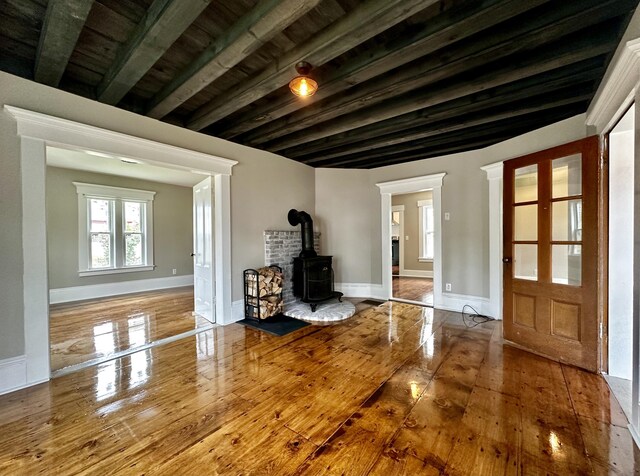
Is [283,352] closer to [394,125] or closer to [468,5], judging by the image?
[394,125]

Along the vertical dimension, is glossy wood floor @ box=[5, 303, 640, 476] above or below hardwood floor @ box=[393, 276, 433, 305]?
above

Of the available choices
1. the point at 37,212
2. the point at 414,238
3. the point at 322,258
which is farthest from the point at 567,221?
the point at 414,238

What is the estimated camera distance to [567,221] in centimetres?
255

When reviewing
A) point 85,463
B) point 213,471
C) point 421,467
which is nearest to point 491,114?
point 421,467

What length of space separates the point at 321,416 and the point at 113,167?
559cm

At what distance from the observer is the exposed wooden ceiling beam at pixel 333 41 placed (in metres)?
1.58

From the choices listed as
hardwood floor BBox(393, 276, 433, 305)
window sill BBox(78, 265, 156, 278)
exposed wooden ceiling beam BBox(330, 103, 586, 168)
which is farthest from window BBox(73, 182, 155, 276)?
hardwood floor BBox(393, 276, 433, 305)

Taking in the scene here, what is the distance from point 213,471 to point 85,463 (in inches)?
28.4

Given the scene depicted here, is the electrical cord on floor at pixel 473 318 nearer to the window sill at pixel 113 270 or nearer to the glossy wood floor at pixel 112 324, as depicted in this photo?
the glossy wood floor at pixel 112 324

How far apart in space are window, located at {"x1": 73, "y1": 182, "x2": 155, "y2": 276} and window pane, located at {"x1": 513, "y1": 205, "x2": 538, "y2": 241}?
22.9ft

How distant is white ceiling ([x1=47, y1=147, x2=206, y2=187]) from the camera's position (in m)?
4.25

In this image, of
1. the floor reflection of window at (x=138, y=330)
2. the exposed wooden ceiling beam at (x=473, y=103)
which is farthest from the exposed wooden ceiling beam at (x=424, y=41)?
the floor reflection of window at (x=138, y=330)

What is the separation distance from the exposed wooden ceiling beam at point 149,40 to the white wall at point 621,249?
3301 mm

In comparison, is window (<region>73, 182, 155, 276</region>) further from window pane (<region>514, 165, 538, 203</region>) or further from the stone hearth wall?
window pane (<region>514, 165, 538, 203</region>)
